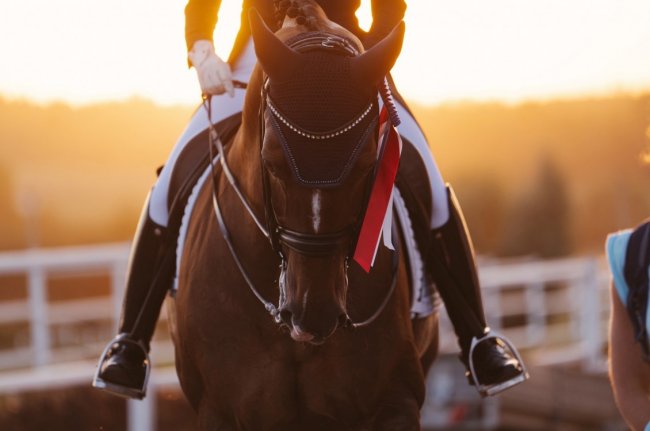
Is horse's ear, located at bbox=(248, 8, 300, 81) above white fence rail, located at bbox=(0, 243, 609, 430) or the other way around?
above

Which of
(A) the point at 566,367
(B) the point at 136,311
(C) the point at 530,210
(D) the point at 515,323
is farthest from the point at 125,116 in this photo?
(B) the point at 136,311

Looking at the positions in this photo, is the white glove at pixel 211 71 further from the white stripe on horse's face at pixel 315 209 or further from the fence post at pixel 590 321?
the fence post at pixel 590 321

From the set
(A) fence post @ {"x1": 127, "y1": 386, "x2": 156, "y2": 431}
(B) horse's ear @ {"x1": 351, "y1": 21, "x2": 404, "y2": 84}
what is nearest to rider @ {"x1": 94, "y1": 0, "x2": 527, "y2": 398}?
(B) horse's ear @ {"x1": 351, "y1": 21, "x2": 404, "y2": 84}

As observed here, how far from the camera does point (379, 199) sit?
3814 millimetres

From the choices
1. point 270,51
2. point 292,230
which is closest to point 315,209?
point 292,230

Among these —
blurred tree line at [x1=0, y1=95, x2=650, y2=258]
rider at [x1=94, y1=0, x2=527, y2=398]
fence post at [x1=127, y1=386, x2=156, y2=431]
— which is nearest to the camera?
rider at [x1=94, y1=0, x2=527, y2=398]

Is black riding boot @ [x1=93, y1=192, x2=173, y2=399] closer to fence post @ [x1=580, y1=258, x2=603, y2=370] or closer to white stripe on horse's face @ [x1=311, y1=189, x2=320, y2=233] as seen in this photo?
white stripe on horse's face @ [x1=311, y1=189, x2=320, y2=233]

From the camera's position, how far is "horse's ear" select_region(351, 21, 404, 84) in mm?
3697

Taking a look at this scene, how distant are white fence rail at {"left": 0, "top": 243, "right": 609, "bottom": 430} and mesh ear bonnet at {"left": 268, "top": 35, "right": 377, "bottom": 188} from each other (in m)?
6.34

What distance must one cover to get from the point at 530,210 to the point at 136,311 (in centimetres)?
3828

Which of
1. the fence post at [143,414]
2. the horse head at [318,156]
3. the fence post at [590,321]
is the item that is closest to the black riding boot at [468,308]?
the horse head at [318,156]

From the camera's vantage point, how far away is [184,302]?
182 inches

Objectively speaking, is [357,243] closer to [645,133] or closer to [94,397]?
[645,133]

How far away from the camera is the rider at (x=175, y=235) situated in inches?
192
